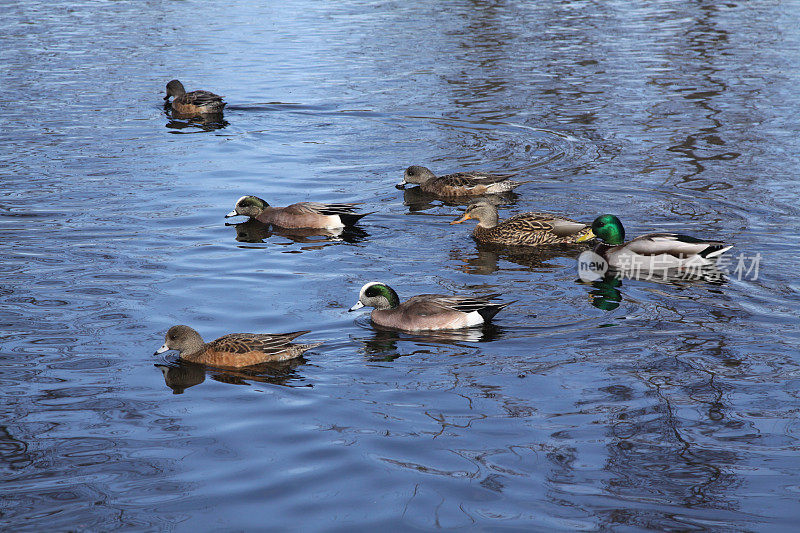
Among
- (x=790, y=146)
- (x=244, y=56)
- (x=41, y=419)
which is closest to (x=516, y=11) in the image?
(x=244, y=56)

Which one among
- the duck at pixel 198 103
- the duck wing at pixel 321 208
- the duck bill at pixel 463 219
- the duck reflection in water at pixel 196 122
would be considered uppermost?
the duck at pixel 198 103

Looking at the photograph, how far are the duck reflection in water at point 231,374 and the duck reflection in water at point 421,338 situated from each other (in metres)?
0.72

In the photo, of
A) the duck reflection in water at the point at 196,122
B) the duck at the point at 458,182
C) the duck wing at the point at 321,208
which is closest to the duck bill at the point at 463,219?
the duck at the point at 458,182

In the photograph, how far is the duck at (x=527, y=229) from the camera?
11383 mm

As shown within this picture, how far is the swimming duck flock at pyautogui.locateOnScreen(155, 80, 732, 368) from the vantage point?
813 centimetres

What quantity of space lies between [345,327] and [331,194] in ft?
16.2

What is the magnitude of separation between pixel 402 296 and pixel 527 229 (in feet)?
8.33

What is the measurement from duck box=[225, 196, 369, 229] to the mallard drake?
333 centimetres

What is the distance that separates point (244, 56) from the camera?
24859 millimetres

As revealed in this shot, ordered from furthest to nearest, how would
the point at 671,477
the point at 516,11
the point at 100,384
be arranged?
the point at 516,11
the point at 100,384
the point at 671,477

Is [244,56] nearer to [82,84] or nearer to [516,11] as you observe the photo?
[82,84]

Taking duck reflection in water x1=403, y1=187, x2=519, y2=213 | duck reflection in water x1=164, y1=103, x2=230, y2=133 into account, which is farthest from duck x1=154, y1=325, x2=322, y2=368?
duck reflection in water x1=164, y1=103, x2=230, y2=133

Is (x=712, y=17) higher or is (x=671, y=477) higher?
(x=712, y=17)

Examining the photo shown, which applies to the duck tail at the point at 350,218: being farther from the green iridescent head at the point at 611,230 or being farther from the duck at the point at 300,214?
the green iridescent head at the point at 611,230
